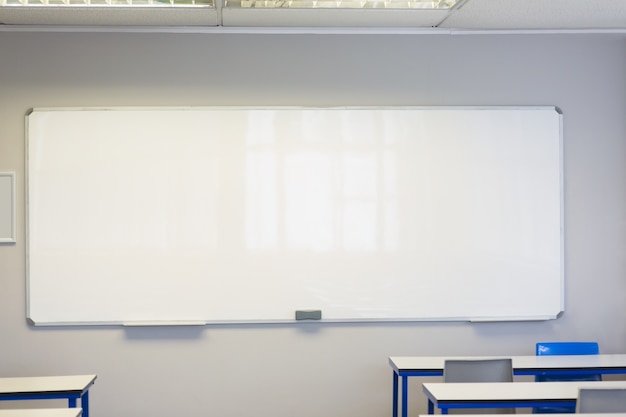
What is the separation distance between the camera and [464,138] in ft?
18.3

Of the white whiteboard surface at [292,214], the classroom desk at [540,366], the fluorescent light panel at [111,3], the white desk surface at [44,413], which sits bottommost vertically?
the white desk surface at [44,413]

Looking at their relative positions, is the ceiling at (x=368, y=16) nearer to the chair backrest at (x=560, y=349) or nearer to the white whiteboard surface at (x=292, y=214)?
the white whiteboard surface at (x=292, y=214)

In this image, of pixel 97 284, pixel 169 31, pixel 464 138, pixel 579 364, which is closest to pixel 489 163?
pixel 464 138

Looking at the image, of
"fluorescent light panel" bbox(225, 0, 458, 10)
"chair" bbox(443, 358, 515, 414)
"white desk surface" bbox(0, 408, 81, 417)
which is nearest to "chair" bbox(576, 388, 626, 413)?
"chair" bbox(443, 358, 515, 414)

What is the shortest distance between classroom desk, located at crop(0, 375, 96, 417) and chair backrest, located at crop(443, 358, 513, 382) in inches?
81.9

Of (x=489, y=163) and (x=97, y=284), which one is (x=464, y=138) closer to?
(x=489, y=163)

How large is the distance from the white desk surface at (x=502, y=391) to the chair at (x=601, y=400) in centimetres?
14

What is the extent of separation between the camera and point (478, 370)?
4.25m

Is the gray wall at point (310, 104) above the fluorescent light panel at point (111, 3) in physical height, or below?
below

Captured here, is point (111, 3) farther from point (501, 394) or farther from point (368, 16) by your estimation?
point (501, 394)

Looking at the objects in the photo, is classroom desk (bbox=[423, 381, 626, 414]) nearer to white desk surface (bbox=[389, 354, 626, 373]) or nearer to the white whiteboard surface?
white desk surface (bbox=[389, 354, 626, 373])

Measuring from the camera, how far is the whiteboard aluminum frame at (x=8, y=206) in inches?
211

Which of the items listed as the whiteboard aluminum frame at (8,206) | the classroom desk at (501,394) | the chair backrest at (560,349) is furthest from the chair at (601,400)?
the whiteboard aluminum frame at (8,206)

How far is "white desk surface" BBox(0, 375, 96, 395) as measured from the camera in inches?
161
